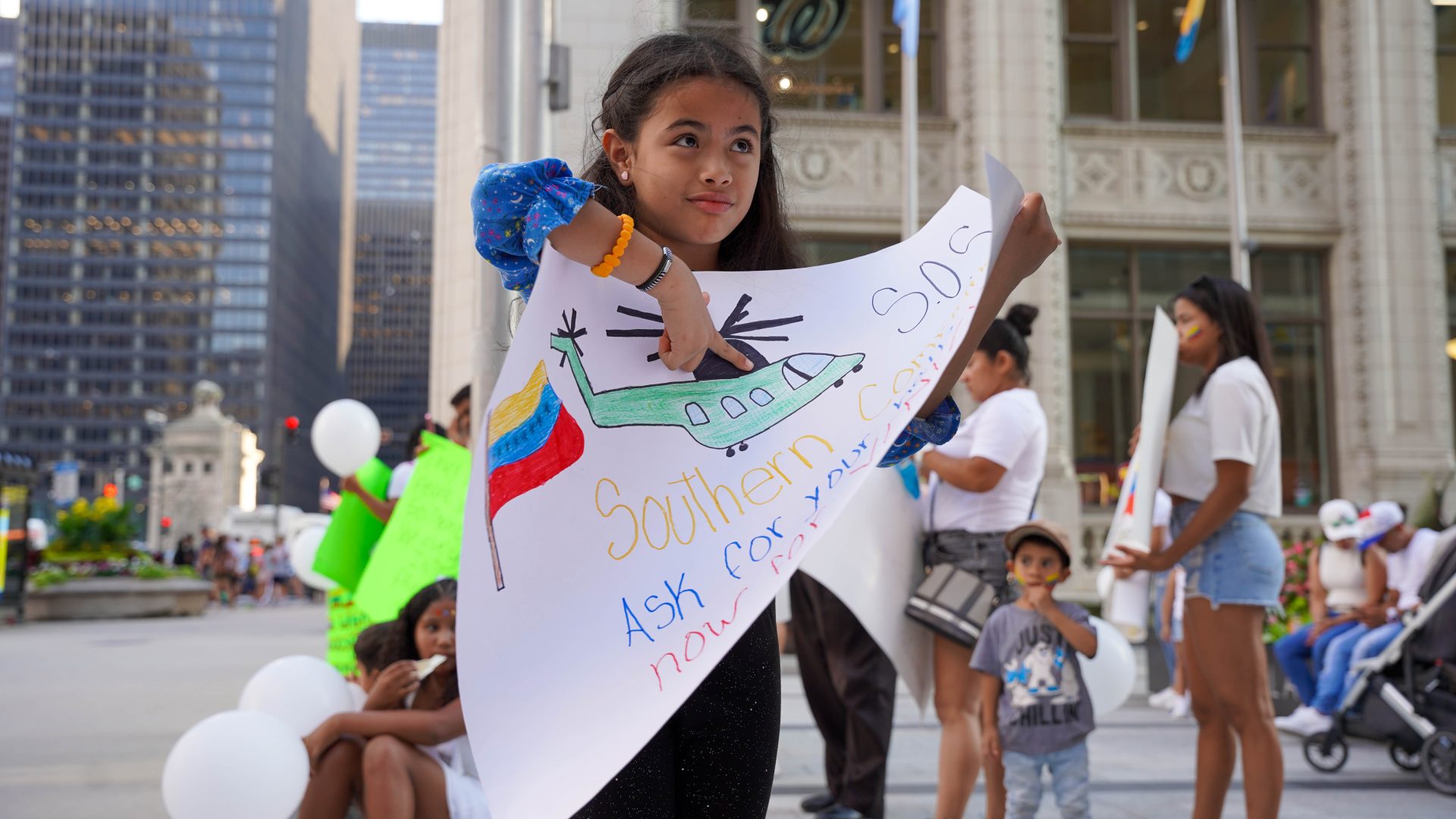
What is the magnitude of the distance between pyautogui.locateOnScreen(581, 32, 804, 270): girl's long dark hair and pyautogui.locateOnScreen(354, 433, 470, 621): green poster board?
2646mm

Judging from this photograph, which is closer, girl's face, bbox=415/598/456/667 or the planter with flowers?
girl's face, bbox=415/598/456/667

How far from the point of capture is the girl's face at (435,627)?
3695 mm

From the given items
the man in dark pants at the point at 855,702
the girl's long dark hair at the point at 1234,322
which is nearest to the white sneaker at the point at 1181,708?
the man in dark pants at the point at 855,702

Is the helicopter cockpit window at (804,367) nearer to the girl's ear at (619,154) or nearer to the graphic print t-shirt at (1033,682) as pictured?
the girl's ear at (619,154)

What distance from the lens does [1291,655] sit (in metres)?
7.68

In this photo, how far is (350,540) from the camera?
5.44 m

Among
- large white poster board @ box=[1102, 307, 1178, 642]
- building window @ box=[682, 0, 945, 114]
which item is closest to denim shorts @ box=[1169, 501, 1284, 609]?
large white poster board @ box=[1102, 307, 1178, 642]

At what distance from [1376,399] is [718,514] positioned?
16.8 m

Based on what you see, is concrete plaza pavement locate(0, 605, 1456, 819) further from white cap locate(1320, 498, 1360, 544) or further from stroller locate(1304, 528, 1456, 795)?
white cap locate(1320, 498, 1360, 544)

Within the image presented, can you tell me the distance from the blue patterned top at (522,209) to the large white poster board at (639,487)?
0.21 ft

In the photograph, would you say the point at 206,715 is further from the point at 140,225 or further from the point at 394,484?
the point at 140,225

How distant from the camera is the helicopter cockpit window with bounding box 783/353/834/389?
1591 millimetres

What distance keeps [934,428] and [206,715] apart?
294 inches

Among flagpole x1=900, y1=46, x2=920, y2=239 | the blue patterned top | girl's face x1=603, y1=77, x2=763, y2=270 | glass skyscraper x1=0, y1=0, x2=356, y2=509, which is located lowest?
Result: the blue patterned top
